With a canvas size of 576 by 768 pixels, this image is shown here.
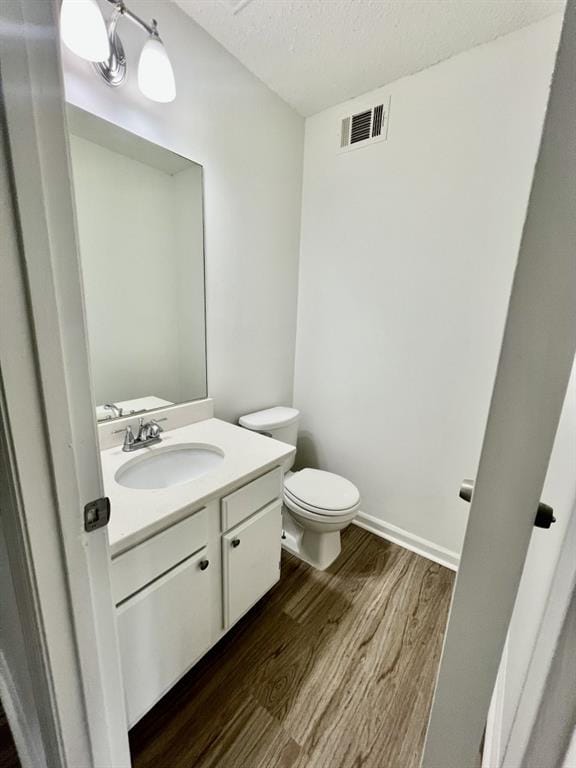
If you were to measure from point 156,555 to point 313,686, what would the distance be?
813 millimetres

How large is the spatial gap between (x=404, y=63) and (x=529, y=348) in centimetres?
178

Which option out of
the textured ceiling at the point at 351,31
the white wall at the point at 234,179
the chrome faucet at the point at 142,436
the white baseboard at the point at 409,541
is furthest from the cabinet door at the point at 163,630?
the textured ceiling at the point at 351,31

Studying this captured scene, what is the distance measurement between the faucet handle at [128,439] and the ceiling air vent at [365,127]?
72.3 inches

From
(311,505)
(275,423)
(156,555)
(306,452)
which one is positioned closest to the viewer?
(156,555)

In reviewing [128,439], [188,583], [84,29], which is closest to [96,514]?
[188,583]

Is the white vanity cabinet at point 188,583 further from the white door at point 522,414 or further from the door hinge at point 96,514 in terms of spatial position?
the white door at point 522,414

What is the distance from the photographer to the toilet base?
1.62m

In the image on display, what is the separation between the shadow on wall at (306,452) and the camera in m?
2.15

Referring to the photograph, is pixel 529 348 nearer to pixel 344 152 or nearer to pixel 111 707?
pixel 111 707

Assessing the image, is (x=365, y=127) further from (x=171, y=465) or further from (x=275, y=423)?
(x=171, y=465)

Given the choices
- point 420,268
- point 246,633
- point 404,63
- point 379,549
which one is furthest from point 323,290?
point 246,633

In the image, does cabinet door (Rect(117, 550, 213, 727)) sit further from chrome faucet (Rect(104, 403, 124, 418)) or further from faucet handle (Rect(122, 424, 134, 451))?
chrome faucet (Rect(104, 403, 124, 418))

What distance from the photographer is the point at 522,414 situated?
38 centimetres

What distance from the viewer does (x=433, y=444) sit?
1656mm
